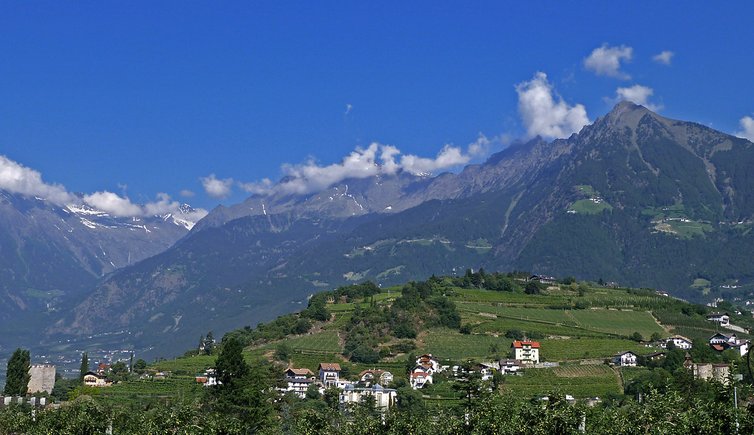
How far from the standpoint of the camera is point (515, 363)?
13275 cm

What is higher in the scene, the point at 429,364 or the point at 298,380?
the point at 429,364

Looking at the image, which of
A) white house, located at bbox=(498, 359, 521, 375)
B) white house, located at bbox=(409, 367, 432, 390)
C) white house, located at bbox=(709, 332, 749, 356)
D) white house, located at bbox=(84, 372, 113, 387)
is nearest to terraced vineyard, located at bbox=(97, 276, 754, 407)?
white house, located at bbox=(498, 359, 521, 375)

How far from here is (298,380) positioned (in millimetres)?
130125

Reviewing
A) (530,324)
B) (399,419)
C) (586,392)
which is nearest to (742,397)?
(399,419)

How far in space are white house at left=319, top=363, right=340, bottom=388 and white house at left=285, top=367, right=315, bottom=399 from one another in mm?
1776

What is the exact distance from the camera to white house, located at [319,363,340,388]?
13138 cm

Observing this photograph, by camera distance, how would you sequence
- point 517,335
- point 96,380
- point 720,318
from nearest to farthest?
point 96,380 < point 517,335 < point 720,318

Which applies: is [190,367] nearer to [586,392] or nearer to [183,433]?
[586,392]

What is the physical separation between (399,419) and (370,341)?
96.4 meters

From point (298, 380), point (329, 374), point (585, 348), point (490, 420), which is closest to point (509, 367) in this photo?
point (585, 348)

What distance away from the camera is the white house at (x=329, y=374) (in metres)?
131

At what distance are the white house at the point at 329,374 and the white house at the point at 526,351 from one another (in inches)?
1089

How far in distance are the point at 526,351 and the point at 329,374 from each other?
101 feet

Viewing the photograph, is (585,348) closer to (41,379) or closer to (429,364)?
(429,364)
